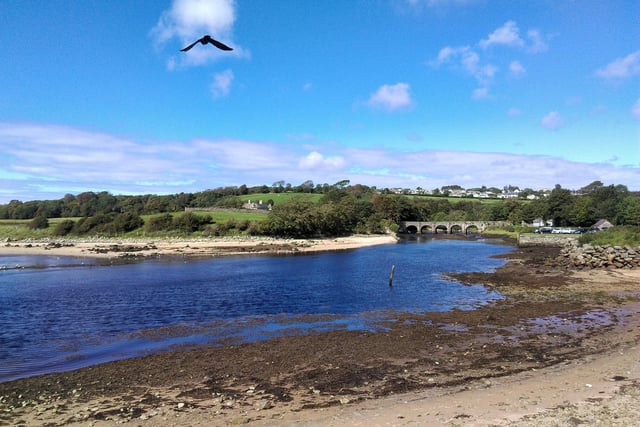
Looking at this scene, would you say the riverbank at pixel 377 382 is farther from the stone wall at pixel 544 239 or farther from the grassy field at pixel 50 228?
the grassy field at pixel 50 228

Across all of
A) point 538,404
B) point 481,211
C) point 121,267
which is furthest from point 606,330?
point 481,211

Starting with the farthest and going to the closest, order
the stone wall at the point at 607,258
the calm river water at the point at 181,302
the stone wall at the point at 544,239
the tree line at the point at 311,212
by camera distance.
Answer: the tree line at the point at 311,212
the stone wall at the point at 544,239
the stone wall at the point at 607,258
the calm river water at the point at 181,302

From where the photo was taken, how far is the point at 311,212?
295ft

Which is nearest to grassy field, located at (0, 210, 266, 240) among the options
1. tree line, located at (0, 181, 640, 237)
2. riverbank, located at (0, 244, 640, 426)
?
tree line, located at (0, 181, 640, 237)

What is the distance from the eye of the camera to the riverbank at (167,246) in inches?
2480

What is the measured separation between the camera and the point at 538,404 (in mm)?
10656

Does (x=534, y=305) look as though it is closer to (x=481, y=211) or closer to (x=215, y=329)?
(x=215, y=329)

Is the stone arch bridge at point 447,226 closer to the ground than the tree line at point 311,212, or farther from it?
closer to the ground

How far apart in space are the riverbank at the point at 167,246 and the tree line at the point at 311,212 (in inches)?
244

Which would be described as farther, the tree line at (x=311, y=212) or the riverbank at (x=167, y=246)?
the tree line at (x=311, y=212)

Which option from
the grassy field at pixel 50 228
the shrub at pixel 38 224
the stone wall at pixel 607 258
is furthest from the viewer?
the shrub at pixel 38 224

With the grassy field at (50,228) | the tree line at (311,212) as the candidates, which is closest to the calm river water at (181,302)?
the grassy field at (50,228)

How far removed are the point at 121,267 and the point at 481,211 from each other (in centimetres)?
13703

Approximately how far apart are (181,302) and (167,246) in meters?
45.3
